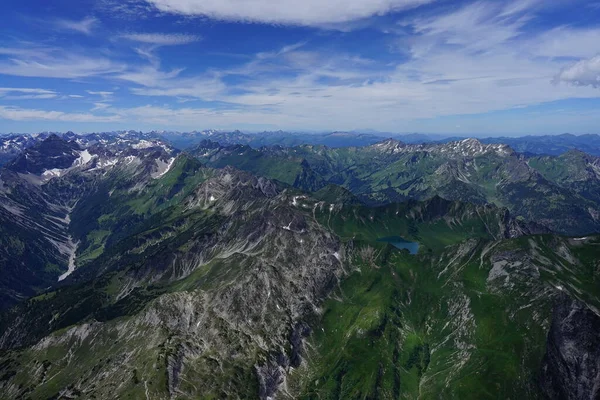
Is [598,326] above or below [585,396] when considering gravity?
above

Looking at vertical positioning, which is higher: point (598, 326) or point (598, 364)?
point (598, 326)

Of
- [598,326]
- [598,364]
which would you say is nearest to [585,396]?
[598,364]

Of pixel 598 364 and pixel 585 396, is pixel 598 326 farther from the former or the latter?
pixel 585 396

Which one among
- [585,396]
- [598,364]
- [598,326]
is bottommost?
[585,396]

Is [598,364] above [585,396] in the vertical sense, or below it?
above
